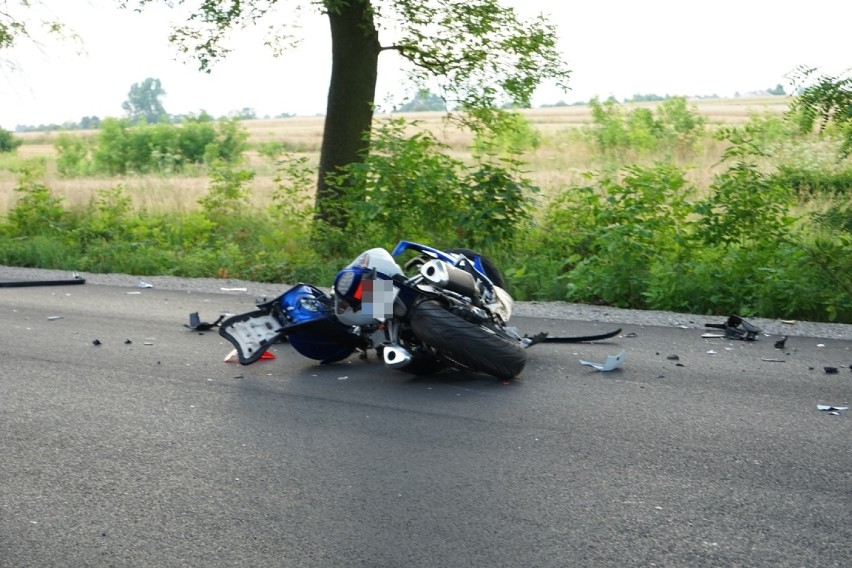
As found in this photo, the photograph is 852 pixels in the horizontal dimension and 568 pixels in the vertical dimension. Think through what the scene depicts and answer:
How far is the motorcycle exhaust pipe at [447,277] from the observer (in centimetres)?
784

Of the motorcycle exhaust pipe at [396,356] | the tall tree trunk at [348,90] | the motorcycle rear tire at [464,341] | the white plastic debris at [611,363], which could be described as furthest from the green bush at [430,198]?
the motorcycle exhaust pipe at [396,356]

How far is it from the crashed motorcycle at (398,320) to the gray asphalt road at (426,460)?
0.21 metres

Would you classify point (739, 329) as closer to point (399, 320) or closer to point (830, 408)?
point (830, 408)

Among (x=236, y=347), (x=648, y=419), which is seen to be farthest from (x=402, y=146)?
(x=648, y=419)

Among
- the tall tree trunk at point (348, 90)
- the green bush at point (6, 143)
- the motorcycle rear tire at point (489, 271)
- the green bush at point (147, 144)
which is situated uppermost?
the tall tree trunk at point (348, 90)

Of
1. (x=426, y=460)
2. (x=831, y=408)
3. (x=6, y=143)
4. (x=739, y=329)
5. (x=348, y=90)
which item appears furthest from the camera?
(x=6, y=143)

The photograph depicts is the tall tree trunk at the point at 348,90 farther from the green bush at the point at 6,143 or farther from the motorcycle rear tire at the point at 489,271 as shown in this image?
the green bush at the point at 6,143

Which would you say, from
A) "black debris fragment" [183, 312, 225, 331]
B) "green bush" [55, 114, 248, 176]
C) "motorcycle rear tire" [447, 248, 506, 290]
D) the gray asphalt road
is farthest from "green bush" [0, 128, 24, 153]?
"motorcycle rear tire" [447, 248, 506, 290]

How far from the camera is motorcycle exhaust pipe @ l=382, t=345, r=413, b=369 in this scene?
7586 mm

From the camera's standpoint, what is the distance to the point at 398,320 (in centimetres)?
787

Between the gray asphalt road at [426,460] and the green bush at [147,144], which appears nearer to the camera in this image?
the gray asphalt road at [426,460]

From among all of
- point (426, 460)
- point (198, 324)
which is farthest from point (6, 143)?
point (426, 460)

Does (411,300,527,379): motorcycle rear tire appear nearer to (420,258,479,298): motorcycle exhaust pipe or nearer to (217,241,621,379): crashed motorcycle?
(217,241,621,379): crashed motorcycle

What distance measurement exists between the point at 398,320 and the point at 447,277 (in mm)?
486
